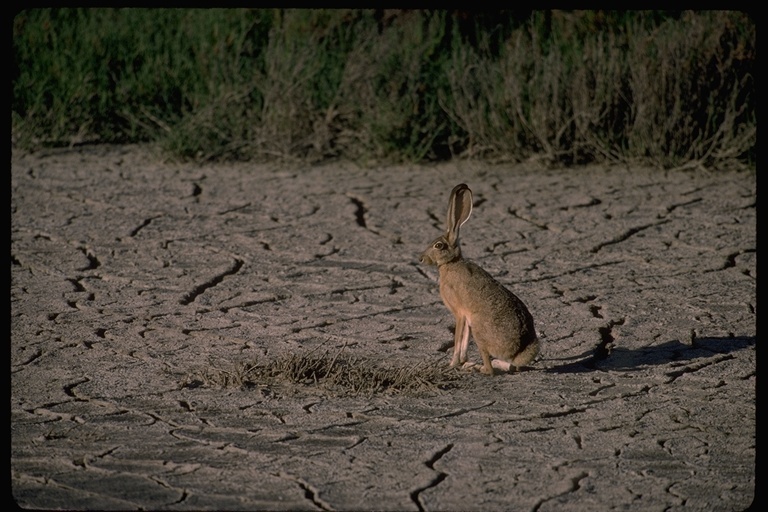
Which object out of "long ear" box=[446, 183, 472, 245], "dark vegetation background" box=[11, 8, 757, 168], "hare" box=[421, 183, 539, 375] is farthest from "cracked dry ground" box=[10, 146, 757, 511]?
"long ear" box=[446, 183, 472, 245]

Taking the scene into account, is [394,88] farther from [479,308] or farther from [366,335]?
[479,308]

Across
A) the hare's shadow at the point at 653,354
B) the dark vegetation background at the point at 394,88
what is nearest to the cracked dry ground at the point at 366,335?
the hare's shadow at the point at 653,354

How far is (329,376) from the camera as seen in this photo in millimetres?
4836

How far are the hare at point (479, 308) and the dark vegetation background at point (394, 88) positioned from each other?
12.2 feet

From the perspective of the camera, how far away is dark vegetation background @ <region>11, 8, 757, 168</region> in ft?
28.7

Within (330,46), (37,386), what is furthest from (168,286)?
(330,46)

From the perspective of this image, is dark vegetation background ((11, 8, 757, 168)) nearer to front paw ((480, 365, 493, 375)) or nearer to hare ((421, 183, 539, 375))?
A: hare ((421, 183, 539, 375))

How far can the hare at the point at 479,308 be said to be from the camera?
483cm

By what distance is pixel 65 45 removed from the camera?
9.91 meters

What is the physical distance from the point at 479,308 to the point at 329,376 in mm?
689

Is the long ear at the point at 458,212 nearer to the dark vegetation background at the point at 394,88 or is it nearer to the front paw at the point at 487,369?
the front paw at the point at 487,369

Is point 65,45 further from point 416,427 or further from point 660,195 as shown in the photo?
point 416,427

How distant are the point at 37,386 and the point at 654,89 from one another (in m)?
5.40

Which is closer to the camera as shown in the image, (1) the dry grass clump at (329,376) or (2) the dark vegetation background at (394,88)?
(1) the dry grass clump at (329,376)
